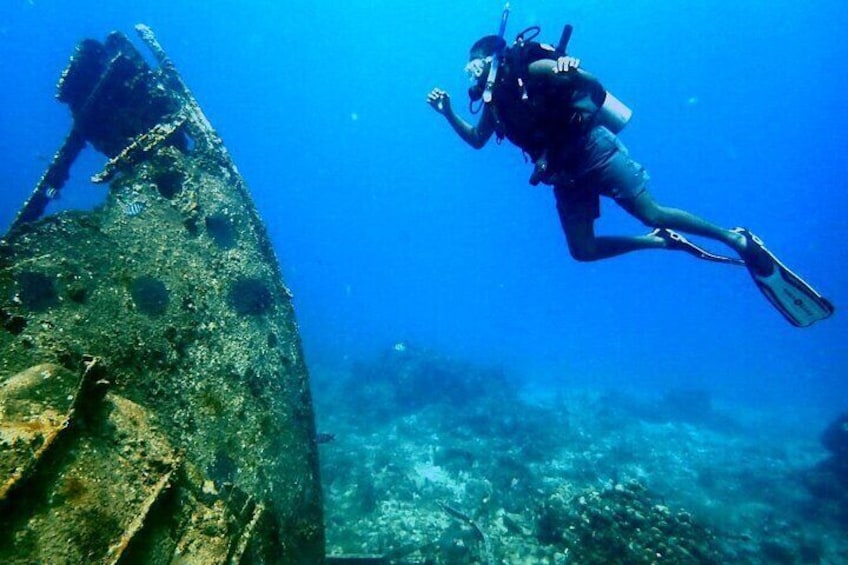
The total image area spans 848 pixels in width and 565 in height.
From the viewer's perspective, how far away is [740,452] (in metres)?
17.9

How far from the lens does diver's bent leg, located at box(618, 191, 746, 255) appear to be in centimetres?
572

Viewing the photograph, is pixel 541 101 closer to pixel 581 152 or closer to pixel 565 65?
pixel 565 65

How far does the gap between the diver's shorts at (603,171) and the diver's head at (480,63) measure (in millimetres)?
1467

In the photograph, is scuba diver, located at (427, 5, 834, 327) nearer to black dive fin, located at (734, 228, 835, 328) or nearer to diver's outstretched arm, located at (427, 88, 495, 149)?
black dive fin, located at (734, 228, 835, 328)

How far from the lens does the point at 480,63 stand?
5.83 m

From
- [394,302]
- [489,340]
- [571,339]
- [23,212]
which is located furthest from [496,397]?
[394,302]

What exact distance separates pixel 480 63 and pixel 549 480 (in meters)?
10.3

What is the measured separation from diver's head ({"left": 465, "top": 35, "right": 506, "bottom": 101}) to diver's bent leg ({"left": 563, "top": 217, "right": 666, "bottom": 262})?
2.06 metres

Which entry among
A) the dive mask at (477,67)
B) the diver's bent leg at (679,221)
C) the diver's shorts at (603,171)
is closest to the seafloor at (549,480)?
the diver's bent leg at (679,221)

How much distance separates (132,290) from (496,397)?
19.0 m

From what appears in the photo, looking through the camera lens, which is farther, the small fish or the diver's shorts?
the diver's shorts

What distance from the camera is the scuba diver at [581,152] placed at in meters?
5.30

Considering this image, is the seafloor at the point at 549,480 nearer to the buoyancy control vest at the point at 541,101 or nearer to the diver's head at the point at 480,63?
the buoyancy control vest at the point at 541,101

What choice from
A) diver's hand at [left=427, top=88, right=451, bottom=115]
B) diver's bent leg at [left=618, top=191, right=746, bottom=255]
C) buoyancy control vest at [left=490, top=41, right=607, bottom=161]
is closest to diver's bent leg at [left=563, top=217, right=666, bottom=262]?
diver's bent leg at [left=618, top=191, right=746, bottom=255]
